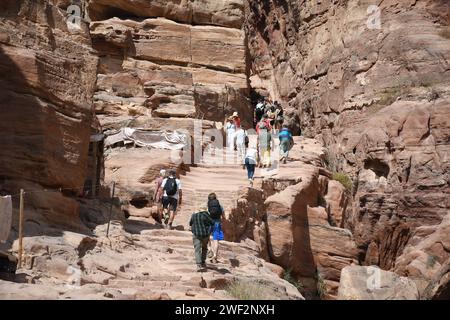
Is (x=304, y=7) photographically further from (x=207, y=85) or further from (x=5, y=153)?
(x=5, y=153)

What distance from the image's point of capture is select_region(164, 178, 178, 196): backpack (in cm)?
1686

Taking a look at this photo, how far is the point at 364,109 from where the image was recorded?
28.7 metres

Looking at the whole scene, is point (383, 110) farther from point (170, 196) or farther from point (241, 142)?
point (170, 196)

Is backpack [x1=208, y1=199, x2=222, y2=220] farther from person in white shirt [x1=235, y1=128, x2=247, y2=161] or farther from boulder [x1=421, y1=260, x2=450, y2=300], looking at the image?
person in white shirt [x1=235, y1=128, x2=247, y2=161]

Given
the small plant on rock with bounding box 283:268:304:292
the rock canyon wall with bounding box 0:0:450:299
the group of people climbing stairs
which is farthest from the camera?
the small plant on rock with bounding box 283:268:304:292

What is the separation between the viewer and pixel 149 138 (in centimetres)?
2314

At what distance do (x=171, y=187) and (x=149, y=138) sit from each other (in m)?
6.50

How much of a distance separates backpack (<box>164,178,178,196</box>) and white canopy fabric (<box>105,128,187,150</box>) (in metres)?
5.88

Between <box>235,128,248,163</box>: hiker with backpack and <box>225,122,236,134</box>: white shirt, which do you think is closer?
<box>235,128,248,163</box>: hiker with backpack

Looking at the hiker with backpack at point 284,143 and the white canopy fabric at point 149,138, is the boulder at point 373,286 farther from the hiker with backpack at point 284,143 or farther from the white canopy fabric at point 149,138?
the hiker with backpack at point 284,143

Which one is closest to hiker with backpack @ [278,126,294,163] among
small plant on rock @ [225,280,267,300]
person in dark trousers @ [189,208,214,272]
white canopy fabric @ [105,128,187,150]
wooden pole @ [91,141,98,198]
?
white canopy fabric @ [105,128,187,150]

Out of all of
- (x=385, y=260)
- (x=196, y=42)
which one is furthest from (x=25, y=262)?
(x=196, y=42)

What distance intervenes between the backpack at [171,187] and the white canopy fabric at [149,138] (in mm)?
5881

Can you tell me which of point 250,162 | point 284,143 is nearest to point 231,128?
point 284,143
